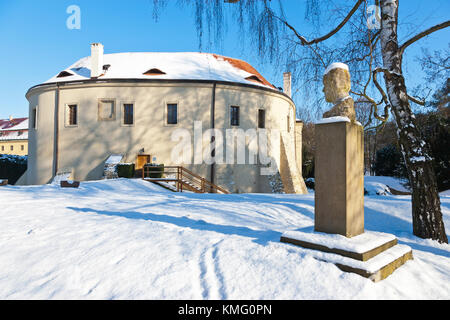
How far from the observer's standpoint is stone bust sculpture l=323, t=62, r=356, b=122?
341 centimetres

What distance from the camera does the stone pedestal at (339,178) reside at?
3.15 meters

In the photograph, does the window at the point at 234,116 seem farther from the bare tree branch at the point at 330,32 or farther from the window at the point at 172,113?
the bare tree branch at the point at 330,32

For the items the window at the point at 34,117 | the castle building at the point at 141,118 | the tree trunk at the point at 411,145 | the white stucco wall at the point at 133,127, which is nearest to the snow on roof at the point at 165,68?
the castle building at the point at 141,118

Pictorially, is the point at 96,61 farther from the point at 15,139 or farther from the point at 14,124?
the point at 14,124

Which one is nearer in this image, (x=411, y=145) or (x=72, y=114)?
(x=411, y=145)

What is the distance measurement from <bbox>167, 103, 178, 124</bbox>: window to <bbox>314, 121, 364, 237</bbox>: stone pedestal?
594 inches

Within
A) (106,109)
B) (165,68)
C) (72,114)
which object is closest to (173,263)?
(106,109)

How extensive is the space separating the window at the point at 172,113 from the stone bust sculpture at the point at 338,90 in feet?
48.7

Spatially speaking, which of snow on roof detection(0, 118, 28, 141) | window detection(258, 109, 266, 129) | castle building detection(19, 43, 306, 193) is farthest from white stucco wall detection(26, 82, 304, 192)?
snow on roof detection(0, 118, 28, 141)

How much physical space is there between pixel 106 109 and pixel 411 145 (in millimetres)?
17155

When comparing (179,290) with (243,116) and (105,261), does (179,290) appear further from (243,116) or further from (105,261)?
(243,116)

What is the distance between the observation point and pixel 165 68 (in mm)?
18906

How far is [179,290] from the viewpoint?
2410 millimetres
